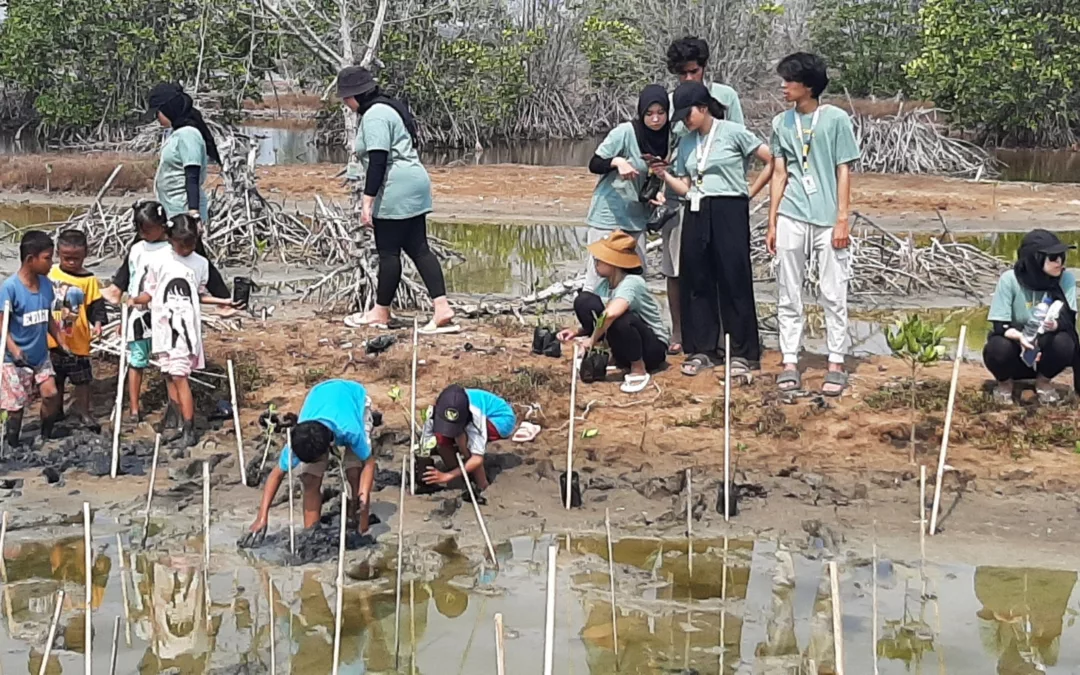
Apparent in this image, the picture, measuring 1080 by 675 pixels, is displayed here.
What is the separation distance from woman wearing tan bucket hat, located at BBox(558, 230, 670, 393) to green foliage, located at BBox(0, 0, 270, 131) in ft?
66.5

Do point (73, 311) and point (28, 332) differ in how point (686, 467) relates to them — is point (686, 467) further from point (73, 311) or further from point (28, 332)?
point (28, 332)

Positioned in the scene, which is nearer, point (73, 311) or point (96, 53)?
point (73, 311)

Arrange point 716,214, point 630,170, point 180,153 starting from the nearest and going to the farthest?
1. point 716,214
2. point 630,170
3. point 180,153

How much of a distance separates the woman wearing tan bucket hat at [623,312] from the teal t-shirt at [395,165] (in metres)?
1.37

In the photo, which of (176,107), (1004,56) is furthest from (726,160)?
(1004,56)

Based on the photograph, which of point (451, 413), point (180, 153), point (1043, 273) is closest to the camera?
point (451, 413)

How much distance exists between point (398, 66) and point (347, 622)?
80.6 feet

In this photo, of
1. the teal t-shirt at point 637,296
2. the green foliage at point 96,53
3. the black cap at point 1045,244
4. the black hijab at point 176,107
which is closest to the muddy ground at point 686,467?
the teal t-shirt at point 637,296

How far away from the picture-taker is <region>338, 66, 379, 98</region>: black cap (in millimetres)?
8102

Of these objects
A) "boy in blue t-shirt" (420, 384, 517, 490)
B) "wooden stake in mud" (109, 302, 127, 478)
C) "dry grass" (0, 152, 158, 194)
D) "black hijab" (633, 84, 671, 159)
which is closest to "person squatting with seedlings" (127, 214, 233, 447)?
"wooden stake in mud" (109, 302, 127, 478)

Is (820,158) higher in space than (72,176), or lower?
higher

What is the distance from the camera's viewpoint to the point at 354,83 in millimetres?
8125

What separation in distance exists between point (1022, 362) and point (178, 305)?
446cm

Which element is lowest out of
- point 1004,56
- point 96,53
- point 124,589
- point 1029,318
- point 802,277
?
point 124,589
